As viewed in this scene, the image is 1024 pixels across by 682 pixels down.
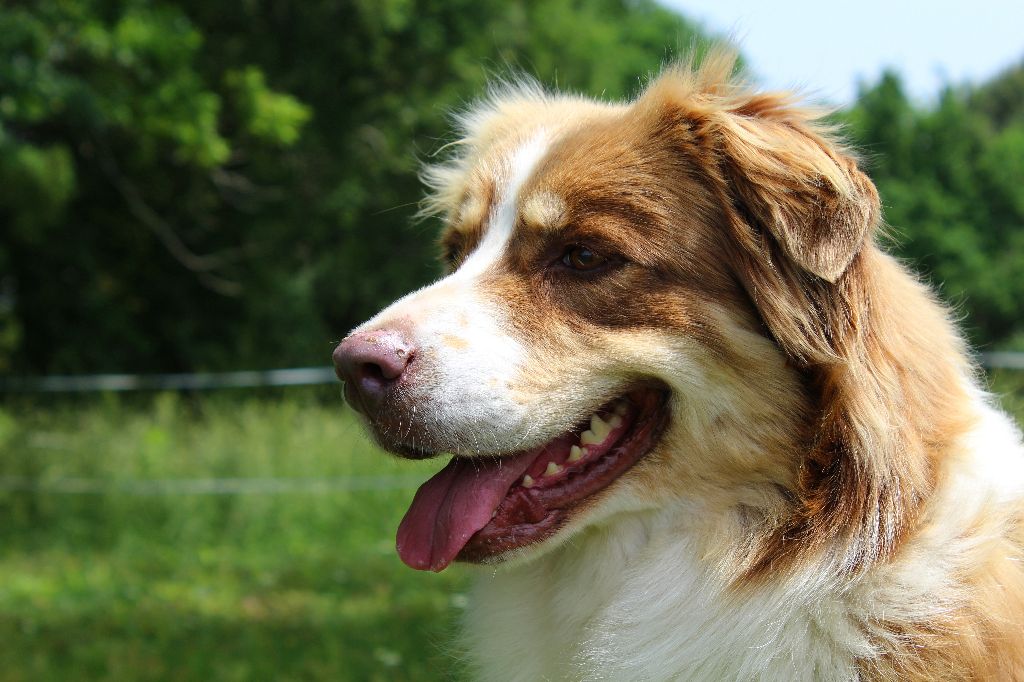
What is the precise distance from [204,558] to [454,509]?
6.70 m

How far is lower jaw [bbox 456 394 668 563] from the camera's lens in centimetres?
271

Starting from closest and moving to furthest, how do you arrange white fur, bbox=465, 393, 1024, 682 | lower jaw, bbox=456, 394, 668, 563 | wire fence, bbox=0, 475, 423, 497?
white fur, bbox=465, 393, 1024, 682, lower jaw, bbox=456, 394, 668, 563, wire fence, bbox=0, 475, 423, 497

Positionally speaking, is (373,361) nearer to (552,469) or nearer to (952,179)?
(552,469)

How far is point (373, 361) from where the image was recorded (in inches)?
102

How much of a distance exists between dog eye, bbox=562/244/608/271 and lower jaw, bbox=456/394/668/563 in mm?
402

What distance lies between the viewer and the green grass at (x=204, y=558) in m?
6.21

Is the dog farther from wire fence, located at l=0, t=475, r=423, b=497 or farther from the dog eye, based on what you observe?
wire fence, located at l=0, t=475, r=423, b=497

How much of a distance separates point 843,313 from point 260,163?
1910cm

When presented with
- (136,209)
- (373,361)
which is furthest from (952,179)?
(373,361)

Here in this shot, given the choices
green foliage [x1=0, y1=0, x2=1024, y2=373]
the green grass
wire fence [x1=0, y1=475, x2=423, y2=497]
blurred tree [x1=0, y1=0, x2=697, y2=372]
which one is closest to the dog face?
the green grass

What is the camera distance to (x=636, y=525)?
2764mm

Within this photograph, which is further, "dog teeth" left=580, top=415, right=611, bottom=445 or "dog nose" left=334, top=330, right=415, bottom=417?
"dog teeth" left=580, top=415, right=611, bottom=445

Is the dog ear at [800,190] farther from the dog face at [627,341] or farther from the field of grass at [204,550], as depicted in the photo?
the field of grass at [204,550]

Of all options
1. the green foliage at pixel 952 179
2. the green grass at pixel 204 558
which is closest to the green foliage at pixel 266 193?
the green grass at pixel 204 558
